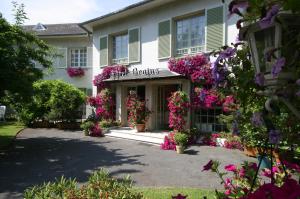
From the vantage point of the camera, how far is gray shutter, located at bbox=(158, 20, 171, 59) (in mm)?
14195

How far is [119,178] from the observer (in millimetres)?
7723

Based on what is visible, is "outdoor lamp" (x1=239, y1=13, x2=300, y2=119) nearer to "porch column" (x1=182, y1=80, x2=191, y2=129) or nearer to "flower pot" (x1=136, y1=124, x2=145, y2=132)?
"porch column" (x1=182, y1=80, x2=191, y2=129)

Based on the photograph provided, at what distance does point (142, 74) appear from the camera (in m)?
15.2

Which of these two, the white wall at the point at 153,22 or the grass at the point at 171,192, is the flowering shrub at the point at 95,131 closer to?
the white wall at the point at 153,22

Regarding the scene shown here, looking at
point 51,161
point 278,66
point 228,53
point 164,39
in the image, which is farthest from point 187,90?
point 278,66

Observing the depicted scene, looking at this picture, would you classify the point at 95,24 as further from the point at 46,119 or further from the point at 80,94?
the point at 46,119

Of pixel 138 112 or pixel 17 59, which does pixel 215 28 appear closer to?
pixel 138 112

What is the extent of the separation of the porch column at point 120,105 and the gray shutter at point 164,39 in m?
3.44

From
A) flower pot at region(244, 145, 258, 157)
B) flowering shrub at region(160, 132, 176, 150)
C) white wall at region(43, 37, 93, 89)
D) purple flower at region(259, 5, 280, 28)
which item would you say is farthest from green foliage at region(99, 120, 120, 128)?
purple flower at region(259, 5, 280, 28)

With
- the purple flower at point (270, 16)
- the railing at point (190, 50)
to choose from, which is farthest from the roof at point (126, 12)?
the purple flower at point (270, 16)

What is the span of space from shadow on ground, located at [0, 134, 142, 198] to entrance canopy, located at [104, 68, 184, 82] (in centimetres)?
337

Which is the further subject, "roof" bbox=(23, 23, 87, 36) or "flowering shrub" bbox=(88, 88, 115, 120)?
"roof" bbox=(23, 23, 87, 36)

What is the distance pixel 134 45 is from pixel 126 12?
1.66 m

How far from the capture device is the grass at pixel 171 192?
615cm
